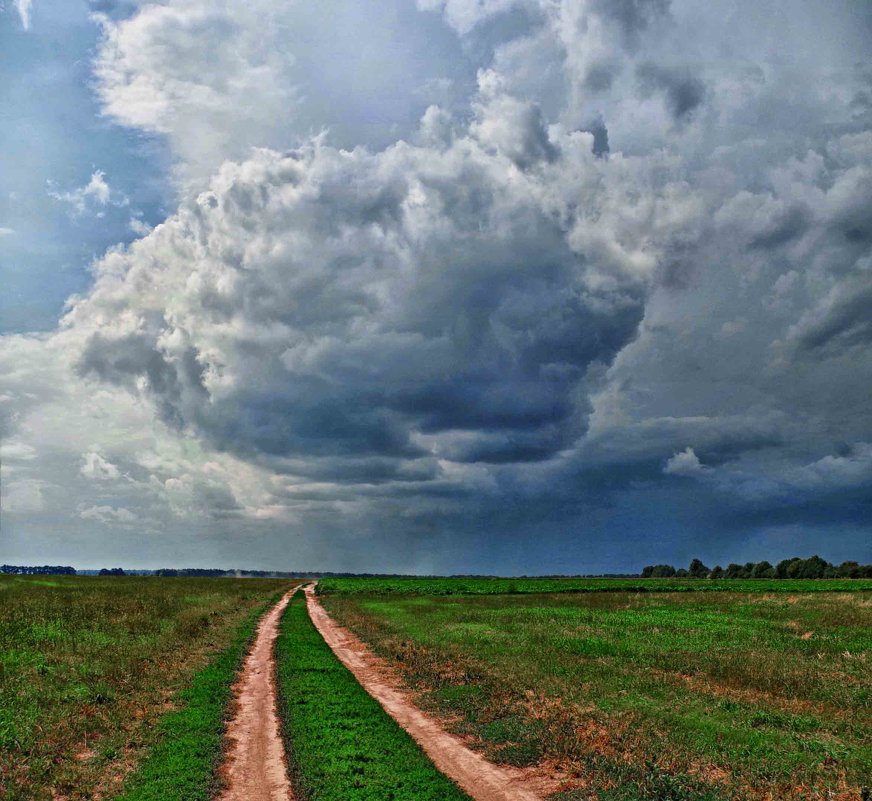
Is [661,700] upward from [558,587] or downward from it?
upward

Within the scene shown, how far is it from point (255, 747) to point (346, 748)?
2.18 meters

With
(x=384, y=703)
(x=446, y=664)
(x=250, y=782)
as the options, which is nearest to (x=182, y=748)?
(x=250, y=782)

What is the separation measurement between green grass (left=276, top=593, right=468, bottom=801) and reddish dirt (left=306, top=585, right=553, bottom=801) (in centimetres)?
37

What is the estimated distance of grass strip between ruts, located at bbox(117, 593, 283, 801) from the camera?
12.2m

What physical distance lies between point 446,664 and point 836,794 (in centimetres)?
1626

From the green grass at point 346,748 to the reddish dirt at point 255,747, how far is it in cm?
29

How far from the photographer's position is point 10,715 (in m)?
16.6

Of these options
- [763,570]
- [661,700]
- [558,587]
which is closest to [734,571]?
[763,570]

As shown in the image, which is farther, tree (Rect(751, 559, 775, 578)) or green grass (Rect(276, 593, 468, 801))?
tree (Rect(751, 559, 775, 578))

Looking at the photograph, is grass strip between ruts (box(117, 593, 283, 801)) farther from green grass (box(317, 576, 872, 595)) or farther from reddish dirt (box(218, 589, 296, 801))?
green grass (box(317, 576, 872, 595))

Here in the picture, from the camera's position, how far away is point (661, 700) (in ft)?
62.2

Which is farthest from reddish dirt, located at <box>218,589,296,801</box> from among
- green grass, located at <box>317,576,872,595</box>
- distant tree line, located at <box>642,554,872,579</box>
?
distant tree line, located at <box>642,554,872,579</box>

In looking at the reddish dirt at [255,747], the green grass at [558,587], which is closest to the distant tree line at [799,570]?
the green grass at [558,587]

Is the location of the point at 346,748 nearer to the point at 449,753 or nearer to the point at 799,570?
the point at 449,753
